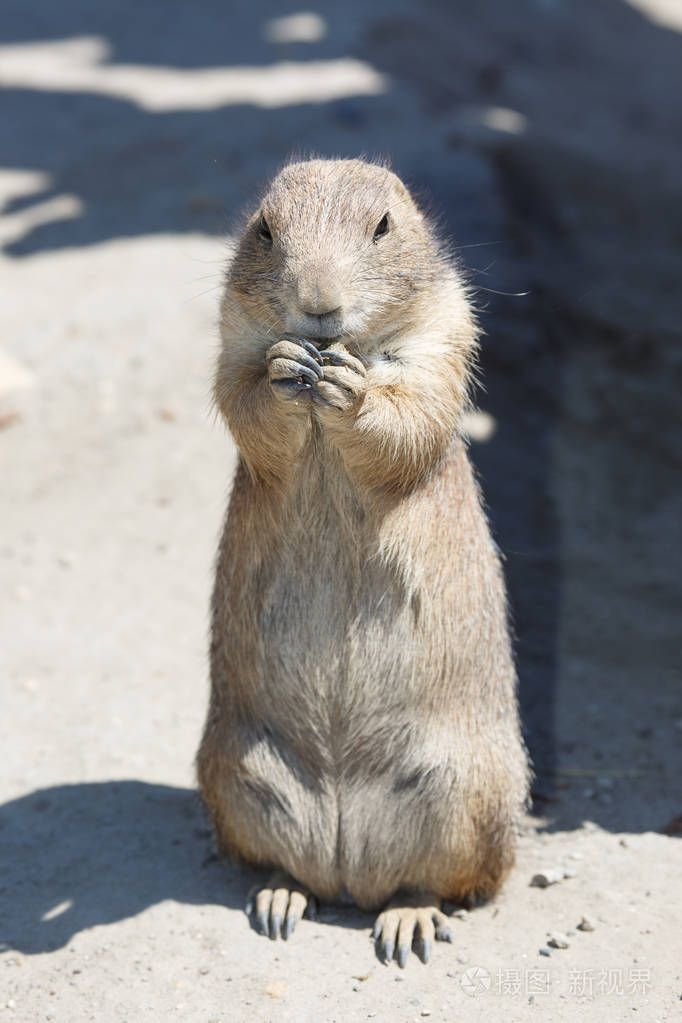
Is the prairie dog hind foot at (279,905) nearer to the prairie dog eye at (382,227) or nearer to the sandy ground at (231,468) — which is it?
the sandy ground at (231,468)

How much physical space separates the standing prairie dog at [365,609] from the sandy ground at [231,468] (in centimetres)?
28

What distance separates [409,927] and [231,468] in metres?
4.18

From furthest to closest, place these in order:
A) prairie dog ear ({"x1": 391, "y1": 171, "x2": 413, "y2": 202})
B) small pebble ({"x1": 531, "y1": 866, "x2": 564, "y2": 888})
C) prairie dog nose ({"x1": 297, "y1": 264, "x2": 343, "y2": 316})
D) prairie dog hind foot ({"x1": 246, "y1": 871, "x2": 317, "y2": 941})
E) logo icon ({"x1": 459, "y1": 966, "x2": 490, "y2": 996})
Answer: small pebble ({"x1": 531, "y1": 866, "x2": 564, "y2": 888}), prairie dog ear ({"x1": 391, "y1": 171, "x2": 413, "y2": 202}), prairie dog hind foot ({"x1": 246, "y1": 871, "x2": 317, "y2": 941}), logo icon ({"x1": 459, "y1": 966, "x2": 490, "y2": 996}), prairie dog nose ({"x1": 297, "y1": 264, "x2": 343, "y2": 316})

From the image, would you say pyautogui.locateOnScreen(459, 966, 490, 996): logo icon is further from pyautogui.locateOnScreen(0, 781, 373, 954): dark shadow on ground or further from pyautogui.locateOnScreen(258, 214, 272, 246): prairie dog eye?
pyautogui.locateOnScreen(258, 214, 272, 246): prairie dog eye

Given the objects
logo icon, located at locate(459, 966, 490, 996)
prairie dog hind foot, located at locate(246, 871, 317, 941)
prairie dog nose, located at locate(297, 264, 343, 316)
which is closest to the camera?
prairie dog nose, located at locate(297, 264, 343, 316)

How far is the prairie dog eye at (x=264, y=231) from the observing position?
13.0 ft

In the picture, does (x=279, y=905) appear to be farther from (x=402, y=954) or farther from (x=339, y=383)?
(x=339, y=383)

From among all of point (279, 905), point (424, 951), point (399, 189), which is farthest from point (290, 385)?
point (424, 951)

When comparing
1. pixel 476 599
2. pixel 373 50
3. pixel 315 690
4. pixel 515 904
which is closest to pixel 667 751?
pixel 515 904

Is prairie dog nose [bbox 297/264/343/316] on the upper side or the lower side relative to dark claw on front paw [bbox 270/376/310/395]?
upper

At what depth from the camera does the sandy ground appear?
4047mm

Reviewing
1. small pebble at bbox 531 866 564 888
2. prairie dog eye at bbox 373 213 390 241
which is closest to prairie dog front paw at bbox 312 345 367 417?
prairie dog eye at bbox 373 213 390 241

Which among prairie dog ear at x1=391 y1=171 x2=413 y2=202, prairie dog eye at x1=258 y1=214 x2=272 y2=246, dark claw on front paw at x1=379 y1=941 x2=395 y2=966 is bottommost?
dark claw on front paw at x1=379 y1=941 x2=395 y2=966

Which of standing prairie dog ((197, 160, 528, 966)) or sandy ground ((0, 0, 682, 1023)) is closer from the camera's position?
standing prairie dog ((197, 160, 528, 966))
